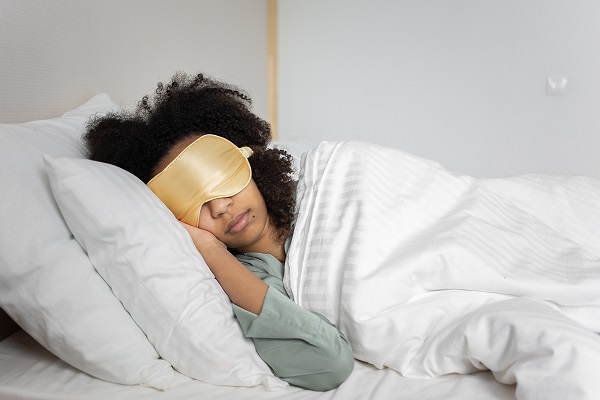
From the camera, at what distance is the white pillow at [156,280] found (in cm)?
113

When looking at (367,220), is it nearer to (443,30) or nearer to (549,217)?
(549,217)

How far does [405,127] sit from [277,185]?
211 cm

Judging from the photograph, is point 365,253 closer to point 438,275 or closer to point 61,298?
point 438,275

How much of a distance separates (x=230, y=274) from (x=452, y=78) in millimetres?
2382

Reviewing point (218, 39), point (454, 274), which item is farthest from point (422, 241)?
point (218, 39)

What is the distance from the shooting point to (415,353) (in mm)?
Result: 1155

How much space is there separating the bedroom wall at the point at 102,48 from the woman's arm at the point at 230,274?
538 millimetres

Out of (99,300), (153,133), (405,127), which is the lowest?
(405,127)

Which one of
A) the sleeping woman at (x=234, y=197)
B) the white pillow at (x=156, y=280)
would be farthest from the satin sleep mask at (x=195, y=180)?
the white pillow at (x=156, y=280)

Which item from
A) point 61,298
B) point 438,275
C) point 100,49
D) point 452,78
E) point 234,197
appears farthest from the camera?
point 452,78

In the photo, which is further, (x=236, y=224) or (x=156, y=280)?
(x=236, y=224)

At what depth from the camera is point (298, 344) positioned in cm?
114

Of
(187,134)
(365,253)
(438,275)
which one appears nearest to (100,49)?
(187,134)

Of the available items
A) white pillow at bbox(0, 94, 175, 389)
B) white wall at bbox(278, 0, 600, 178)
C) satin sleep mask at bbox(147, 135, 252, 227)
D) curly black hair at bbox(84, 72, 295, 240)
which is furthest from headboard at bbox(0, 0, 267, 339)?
white wall at bbox(278, 0, 600, 178)
